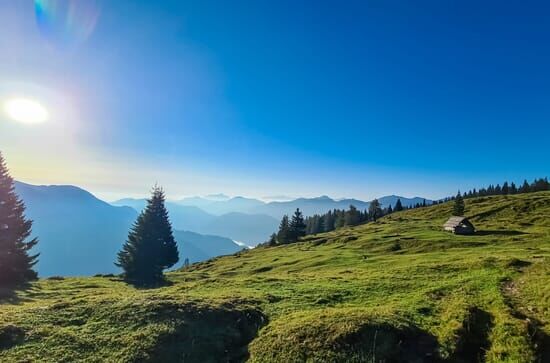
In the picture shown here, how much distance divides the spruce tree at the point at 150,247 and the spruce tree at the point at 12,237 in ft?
38.0

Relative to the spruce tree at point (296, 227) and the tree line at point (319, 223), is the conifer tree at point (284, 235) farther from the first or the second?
the spruce tree at point (296, 227)

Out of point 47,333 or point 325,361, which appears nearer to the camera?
point 325,361

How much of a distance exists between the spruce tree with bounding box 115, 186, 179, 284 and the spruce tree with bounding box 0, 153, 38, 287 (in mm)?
11575

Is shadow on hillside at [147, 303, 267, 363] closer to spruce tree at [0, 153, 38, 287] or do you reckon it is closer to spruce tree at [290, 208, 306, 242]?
spruce tree at [0, 153, 38, 287]

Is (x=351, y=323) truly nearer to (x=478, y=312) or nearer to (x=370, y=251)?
(x=478, y=312)

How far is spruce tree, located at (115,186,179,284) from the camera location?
48.3 metres

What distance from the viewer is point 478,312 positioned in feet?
52.0

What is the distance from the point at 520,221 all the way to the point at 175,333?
94784 mm

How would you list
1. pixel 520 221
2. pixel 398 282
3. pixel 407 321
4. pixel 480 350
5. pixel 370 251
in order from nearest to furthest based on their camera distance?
pixel 480 350 < pixel 407 321 < pixel 398 282 < pixel 370 251 < pixel 520 221

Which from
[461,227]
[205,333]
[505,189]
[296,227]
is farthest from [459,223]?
[505,189]

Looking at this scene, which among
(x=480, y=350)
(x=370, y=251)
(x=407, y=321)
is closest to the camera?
(x=480, y=350)

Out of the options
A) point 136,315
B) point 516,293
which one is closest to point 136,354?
point 136,315

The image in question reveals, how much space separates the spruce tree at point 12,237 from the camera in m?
36.2

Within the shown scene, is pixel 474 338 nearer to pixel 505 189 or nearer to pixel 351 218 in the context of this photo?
pixel 351 218
